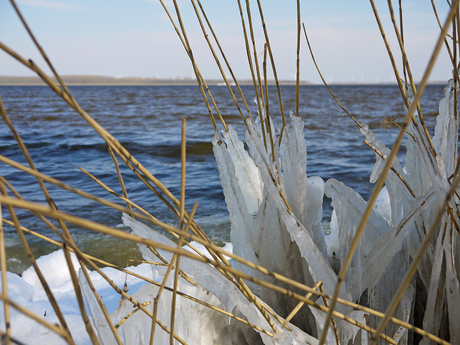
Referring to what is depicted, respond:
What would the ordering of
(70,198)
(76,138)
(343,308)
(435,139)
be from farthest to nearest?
1. (76,138)
2. (70,198)
3. (435,139)
4. (343,308)

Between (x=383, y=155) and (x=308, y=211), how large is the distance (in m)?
0.25

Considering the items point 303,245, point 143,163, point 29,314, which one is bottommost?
point 143,163

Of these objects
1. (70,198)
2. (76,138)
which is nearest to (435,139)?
(70,198)

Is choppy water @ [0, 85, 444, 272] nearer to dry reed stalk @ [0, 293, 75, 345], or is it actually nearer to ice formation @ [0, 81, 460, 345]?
ice formation @ [0, 81, 460, 345]

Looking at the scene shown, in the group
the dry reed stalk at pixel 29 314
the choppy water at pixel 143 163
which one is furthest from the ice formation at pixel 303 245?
the choppy water at pixel 143 163

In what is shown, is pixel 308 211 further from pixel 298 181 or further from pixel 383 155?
pixel 383 155

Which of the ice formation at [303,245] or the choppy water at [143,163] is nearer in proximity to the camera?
the ice formation at [303,245]

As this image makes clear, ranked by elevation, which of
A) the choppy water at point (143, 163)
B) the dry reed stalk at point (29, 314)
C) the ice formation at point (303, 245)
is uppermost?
the dry reed stalk at point (29, 314)

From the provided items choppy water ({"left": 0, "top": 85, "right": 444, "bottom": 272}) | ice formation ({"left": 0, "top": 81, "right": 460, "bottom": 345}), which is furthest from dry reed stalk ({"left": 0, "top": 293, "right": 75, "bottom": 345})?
choppy water ({"left": 0, "top": 85, "right": 444, "bottom": 272})

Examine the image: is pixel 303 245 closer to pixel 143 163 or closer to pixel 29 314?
pixel 29 314

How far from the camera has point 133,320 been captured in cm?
90

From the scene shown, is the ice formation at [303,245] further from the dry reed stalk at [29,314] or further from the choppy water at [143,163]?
the choppy water at [143,163]

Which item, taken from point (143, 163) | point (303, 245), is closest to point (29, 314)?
point (303, 245)

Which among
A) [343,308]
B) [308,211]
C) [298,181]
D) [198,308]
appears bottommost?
[198,308]
